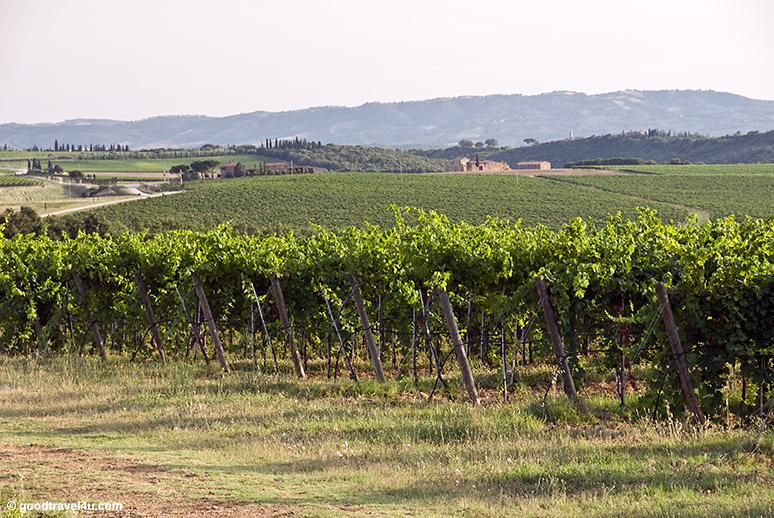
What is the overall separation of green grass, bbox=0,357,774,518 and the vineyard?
2.90ft

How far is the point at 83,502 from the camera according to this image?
16.9 ft

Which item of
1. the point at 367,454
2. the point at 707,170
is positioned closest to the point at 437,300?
the point at 367,454

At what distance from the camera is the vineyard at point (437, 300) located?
313 inches

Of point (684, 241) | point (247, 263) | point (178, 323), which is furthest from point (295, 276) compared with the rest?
point (684, 241)

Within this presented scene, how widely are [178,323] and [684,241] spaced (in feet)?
27.6

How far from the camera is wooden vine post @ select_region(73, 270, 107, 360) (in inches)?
523

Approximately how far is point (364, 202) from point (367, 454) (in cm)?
8845

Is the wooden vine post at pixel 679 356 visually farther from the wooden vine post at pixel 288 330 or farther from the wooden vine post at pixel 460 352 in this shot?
the wooden vine post at pixel 288 330

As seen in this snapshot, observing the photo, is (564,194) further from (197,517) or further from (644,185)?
(197,517)

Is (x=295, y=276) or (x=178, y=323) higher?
(x=295, y=276)

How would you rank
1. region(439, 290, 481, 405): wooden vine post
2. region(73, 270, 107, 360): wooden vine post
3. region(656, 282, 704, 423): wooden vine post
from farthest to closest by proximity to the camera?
1. region(73, 270, 107, 360): wooden vine post
2. region(439, 290, 481, 405): wooden vine post
3. region(656, 282, 704, 423): wooden vine post

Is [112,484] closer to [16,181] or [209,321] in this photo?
[209,321]

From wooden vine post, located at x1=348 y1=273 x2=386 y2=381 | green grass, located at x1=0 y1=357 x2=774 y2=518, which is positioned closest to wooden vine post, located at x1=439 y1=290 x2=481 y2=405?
green grass, located at x1=0 y1=357 x2=774 y2=518

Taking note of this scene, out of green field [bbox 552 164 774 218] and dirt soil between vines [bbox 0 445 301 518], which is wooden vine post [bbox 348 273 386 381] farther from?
green field [bbox 552 164 774 218]
